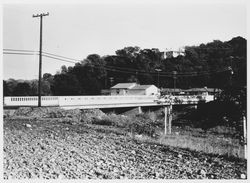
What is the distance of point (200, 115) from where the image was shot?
106 ft

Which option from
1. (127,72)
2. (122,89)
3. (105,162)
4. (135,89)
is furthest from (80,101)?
(127,72)

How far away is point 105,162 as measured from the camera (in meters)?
7.40

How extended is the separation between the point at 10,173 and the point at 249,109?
20.6 ft

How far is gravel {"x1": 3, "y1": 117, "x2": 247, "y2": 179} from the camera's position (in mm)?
6770

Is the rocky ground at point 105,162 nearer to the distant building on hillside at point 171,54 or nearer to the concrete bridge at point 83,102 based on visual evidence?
the concrete bridge at point 83,102

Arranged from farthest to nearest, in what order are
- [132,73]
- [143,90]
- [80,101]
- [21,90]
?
[132,73]
[143,90]
[21,90]
[80,101]

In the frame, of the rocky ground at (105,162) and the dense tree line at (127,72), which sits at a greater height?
the dense tree line at (127,72)

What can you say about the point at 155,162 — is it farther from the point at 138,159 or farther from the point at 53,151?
the point at 53,151

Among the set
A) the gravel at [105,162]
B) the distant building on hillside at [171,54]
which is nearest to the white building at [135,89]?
the distant building on hillside at [171,54]

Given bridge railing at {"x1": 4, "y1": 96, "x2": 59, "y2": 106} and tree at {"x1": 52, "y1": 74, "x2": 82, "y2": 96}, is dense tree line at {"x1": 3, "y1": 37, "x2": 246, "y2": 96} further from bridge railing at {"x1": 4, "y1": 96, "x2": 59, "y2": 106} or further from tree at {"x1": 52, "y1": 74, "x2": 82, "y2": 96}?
bridge railing at {"x1": 4, "y1": 96, "x2": 59, "y2": 106}

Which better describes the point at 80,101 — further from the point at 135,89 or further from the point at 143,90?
the point at 135,89

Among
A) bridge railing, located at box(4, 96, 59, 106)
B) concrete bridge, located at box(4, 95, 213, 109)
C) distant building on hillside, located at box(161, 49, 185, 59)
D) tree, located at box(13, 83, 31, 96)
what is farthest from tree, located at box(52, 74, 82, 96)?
bridge railing, located at box(4, 96, 59, 106)

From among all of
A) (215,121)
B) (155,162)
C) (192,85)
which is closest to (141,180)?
(155,162)

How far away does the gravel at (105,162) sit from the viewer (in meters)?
6.77
